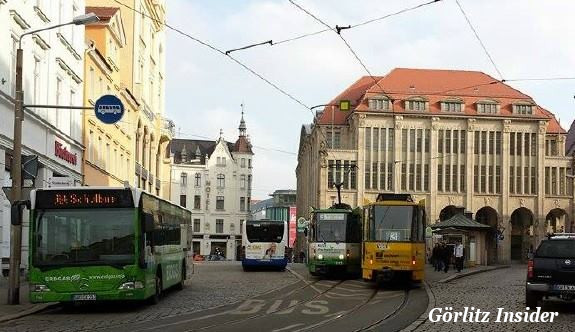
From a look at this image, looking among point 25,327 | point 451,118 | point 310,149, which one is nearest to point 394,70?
point 451,118

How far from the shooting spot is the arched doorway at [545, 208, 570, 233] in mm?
99562

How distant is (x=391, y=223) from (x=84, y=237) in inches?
487

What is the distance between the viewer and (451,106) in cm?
9969

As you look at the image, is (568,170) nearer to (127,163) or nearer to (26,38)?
(127,163)

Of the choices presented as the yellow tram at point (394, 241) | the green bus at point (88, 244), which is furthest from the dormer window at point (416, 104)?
the green bus at point (88, 244)

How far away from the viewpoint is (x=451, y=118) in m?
99.5

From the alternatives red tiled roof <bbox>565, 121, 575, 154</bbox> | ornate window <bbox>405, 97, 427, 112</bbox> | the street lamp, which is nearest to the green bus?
the street lamp

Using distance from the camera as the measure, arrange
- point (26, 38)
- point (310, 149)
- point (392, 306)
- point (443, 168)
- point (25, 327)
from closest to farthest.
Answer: point (25, 327) < point (392, 306) < point (26, 38) < point (443, 168) < point (310, 149)

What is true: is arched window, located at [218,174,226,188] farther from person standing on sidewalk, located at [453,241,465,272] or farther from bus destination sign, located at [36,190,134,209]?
bus destination sign, located at [36,190,134,209]

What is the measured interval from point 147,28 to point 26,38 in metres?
36.0

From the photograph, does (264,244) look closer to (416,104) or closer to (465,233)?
(465,233)

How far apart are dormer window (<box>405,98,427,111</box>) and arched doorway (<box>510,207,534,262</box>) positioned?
1652 centimetres

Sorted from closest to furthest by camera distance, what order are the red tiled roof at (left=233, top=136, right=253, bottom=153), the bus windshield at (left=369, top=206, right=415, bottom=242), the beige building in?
the bus windshield at (left=369, top=206, right=415, bottom=242)
the beige building
the red tiled roof at (left=233, top=136, right=253, bottom=153)

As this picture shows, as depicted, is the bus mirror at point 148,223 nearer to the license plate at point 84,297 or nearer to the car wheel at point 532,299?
the license plate at point 84,297
